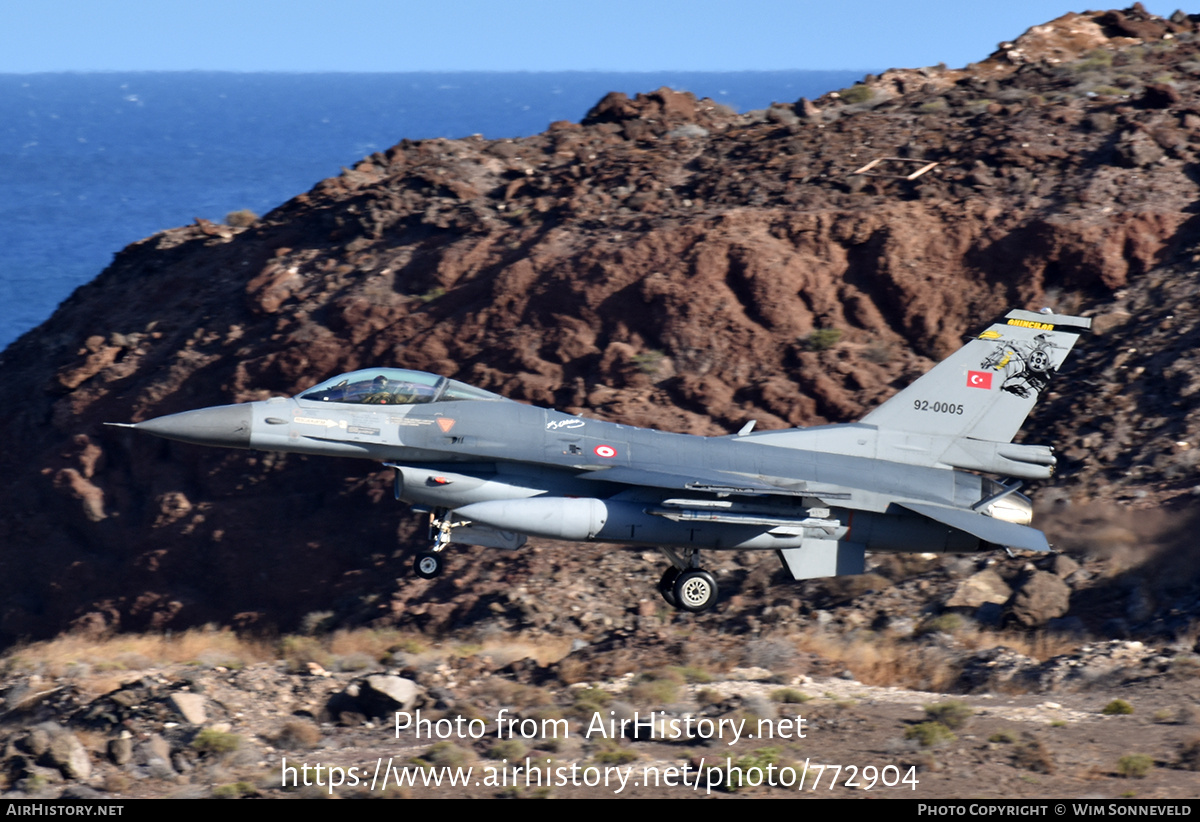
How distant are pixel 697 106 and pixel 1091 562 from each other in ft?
66.3

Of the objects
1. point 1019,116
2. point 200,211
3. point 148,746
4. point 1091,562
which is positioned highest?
point 200,211

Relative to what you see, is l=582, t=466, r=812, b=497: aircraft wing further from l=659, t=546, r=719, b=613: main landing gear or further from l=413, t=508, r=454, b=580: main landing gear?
l=413, t=508, r=454, b=580: main landing gear

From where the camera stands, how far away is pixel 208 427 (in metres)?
18.2

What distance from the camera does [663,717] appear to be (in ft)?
58.2

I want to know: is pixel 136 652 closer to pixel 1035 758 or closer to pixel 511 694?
pixel 511 694

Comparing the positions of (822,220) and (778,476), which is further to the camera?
(822,220)

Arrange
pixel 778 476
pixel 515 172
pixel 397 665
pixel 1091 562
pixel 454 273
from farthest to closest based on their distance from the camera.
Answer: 1. pixel 515 172
2. pixel 454 273
3. pixel 1091 562
4. pixel 397 665
5. pixel 778 476

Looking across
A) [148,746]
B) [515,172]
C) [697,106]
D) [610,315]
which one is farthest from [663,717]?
[697,106]

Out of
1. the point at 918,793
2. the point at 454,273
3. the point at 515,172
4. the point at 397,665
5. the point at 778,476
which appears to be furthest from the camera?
the point at 515,172

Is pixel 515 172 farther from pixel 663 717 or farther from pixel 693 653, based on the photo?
pixel 663 717

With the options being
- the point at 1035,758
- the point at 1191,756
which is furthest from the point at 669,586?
the point at 1191,756

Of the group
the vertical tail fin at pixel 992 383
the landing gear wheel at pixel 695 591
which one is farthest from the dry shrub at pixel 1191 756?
the landing gear wheel at pixel 695 591

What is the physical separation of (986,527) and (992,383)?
2.61 metres

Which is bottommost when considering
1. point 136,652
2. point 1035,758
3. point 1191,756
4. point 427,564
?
point 136,652
